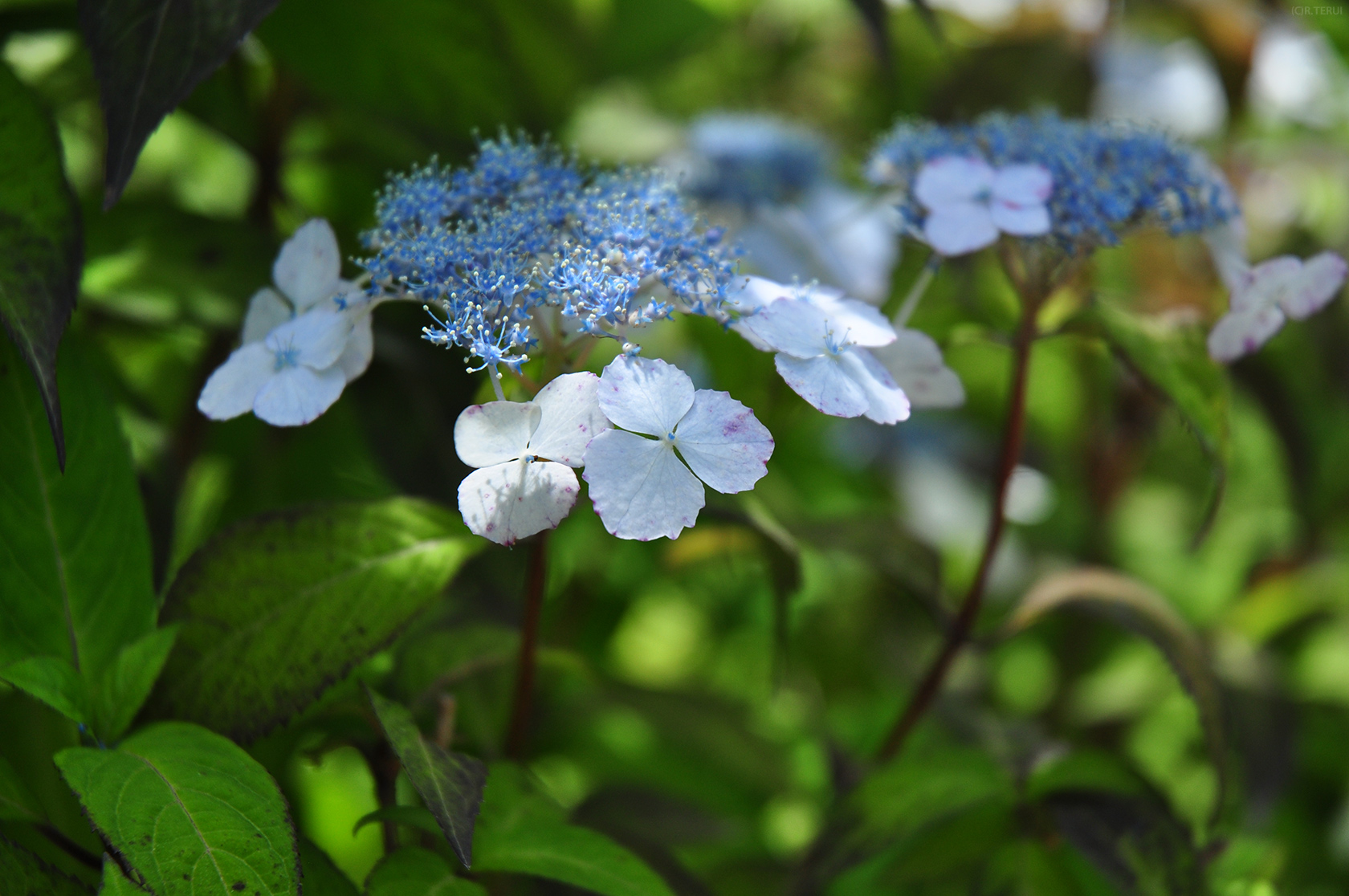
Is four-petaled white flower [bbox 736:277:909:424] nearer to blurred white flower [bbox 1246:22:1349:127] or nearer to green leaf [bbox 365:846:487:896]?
green leaf [bbox 365:846:487:896]

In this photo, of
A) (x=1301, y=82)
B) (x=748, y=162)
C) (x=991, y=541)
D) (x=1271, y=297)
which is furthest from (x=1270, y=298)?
(x=1301, y=82)

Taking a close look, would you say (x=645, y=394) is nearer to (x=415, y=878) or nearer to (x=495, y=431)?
(x=495, y=431)

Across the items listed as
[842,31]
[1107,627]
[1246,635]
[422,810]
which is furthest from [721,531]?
[842,31]

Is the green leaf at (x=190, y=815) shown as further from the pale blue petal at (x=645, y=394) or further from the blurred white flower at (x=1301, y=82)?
the blurred white flower at (x=1301, y=82)

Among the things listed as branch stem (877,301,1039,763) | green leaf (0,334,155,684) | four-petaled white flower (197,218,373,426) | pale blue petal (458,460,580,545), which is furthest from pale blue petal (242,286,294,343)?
branch stem (877,301,1039,763)

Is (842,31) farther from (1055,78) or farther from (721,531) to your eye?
(721,531)
